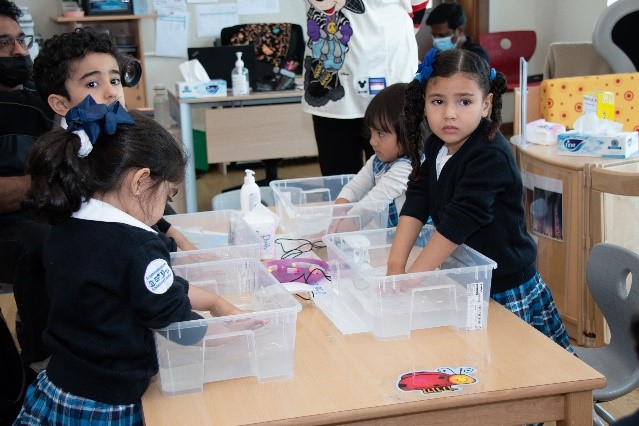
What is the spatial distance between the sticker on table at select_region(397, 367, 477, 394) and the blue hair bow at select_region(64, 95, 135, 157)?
2.24 feet

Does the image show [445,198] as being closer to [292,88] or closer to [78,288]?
[78,288]

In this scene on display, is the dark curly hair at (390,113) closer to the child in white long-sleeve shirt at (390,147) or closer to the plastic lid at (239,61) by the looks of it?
the child in white long-sleeve shirt at (390,147)

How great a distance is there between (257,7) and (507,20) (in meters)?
2.14

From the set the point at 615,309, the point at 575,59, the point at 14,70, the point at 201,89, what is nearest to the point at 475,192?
the point at 615,309

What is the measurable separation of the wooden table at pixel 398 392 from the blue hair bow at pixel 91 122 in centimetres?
45

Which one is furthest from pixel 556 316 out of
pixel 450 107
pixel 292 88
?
pixel 292 88

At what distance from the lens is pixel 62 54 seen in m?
2.38

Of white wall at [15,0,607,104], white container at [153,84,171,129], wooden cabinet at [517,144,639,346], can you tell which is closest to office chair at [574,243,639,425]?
wooden cabinet at [517,144,639,346]

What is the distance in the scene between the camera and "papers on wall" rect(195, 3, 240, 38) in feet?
21.9

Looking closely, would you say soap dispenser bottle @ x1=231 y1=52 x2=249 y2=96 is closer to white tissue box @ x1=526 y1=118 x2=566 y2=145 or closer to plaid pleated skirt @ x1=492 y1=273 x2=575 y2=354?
white tissue box @ x1=526 y1=118 x2=566 y2=145

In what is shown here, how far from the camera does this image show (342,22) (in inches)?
123

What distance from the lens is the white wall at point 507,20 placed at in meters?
6.41

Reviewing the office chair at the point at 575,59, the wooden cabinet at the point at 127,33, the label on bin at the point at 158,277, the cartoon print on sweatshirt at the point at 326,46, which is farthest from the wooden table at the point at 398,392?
the wooden cabinet at the point at 127,33

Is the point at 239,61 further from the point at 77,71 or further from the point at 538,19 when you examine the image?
the point at 538,19
